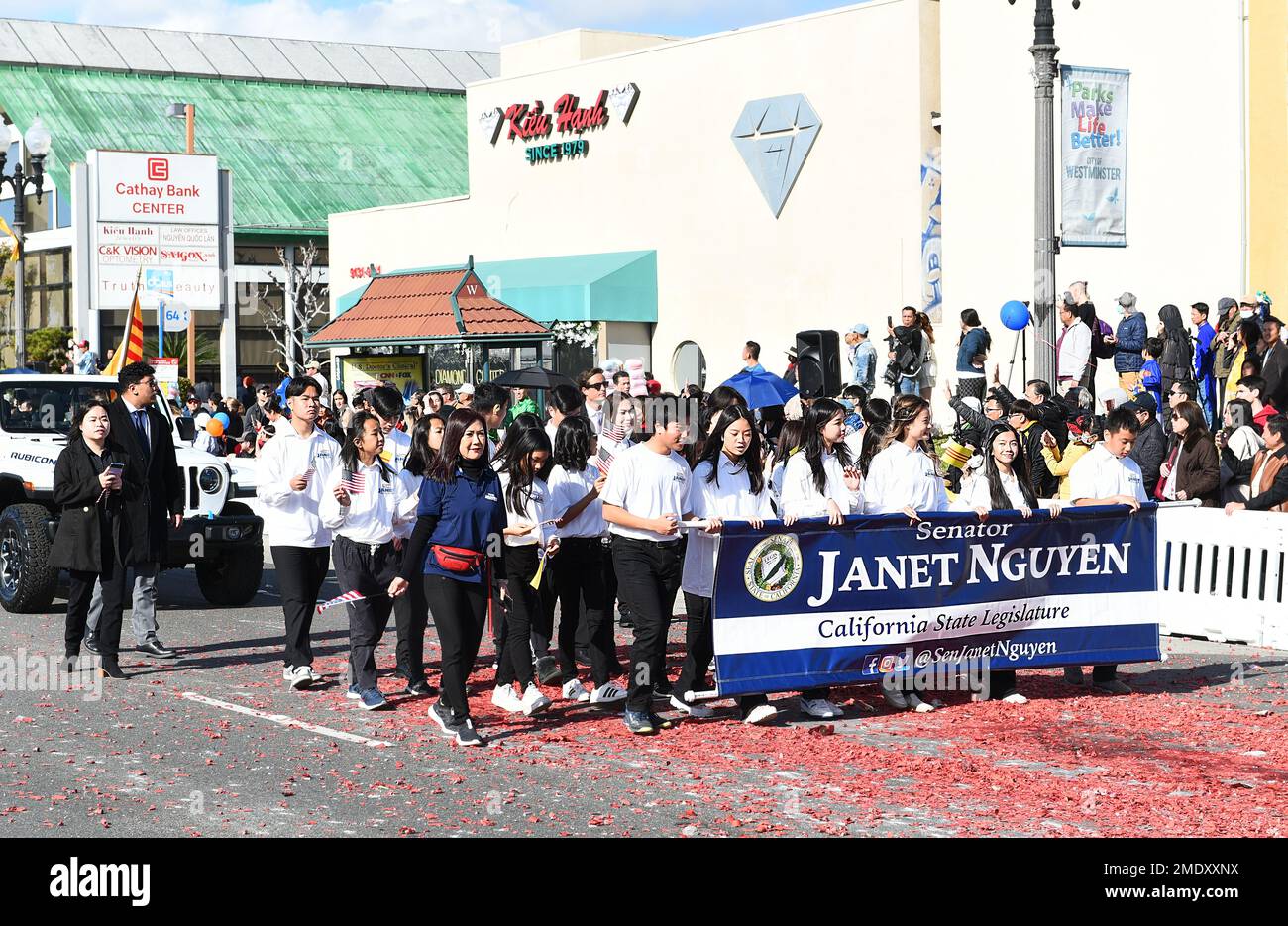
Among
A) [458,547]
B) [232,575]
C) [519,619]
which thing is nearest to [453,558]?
[458,547]

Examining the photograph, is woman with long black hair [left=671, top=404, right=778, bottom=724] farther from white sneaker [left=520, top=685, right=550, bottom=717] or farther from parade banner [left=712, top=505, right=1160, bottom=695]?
white sneaker [left=520, top=685, right=550, bottom=717]

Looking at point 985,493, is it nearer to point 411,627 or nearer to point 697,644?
point 697,644

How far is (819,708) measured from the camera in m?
9.98

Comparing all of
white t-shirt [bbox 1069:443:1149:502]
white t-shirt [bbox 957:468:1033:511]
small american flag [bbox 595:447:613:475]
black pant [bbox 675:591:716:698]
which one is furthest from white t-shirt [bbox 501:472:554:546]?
white t-shirt [bbox 1069:443:1149:502]

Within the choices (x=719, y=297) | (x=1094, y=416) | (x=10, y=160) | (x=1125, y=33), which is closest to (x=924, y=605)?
(x=1094, y=416)

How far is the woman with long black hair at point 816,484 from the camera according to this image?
10.0 metres

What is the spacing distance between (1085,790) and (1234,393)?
35.5ft

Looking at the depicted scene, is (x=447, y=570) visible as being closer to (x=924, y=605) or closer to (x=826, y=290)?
(x=924, y=605)

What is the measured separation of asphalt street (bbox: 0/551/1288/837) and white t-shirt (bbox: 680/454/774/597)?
0.84m

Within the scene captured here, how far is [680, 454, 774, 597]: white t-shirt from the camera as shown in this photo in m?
9.72

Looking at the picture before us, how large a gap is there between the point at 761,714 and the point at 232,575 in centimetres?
681

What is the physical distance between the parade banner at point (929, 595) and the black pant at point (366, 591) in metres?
2.09

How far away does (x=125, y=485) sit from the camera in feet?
38.2

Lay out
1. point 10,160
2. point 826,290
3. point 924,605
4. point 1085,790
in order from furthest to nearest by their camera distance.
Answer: point 10,160 → point 826,290 → point 924,605 → point 1085,790
